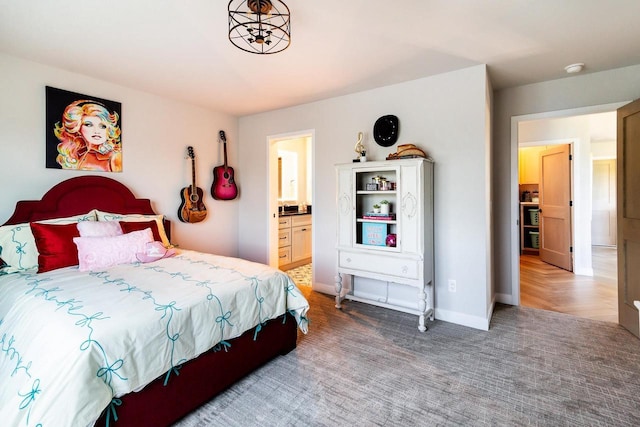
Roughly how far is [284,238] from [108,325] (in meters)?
3.39

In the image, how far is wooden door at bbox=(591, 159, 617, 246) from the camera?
271 inches

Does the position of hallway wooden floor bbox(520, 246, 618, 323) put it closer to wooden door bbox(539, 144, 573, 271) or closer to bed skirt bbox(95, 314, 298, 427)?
wooden door bbox(539, 144, 573, 271)

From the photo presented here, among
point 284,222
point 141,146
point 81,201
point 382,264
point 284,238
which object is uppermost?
point 141,146

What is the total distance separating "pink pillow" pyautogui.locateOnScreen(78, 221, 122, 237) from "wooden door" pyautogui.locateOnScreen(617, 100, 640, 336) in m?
4.39

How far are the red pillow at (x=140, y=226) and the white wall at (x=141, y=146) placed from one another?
590 mm

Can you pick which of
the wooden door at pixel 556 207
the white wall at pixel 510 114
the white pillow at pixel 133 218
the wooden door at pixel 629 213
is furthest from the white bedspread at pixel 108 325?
the wooden door at pixel 556 207

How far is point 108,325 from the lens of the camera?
4.49 feet

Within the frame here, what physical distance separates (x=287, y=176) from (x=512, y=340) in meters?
4.19

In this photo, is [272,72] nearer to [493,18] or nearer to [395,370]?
[493,18]

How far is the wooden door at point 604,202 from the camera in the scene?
6895 millimetres

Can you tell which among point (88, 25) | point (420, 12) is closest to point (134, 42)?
point (88, 25)

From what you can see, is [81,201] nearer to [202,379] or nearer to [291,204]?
[202,379]

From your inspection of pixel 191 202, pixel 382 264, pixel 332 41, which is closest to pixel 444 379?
pixel 382 264

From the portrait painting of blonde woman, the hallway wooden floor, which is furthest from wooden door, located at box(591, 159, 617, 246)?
the portrait painting of blonde woman
